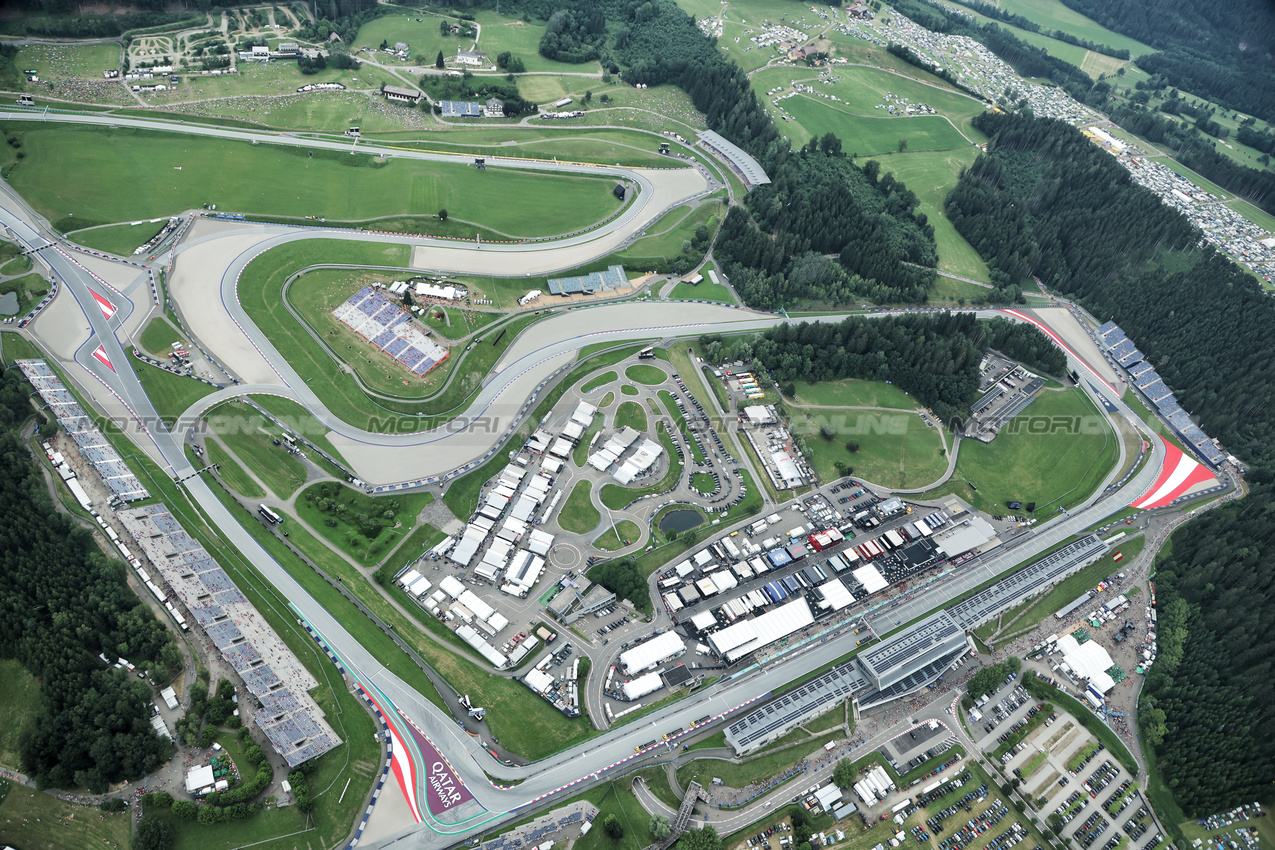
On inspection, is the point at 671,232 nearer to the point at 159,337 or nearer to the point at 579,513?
the point at 579,513

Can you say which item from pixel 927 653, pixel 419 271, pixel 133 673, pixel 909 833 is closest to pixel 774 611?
pixel 927 653

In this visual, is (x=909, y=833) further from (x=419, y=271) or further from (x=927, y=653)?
(x=419, y=271)

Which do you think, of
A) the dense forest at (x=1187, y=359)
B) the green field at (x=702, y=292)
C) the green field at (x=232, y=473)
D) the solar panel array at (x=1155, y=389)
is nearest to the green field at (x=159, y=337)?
the green field at (x=232, y=473)

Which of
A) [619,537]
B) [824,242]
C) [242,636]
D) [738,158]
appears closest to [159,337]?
[242,636]

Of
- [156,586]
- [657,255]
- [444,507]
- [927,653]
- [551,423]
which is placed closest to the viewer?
[156,586]

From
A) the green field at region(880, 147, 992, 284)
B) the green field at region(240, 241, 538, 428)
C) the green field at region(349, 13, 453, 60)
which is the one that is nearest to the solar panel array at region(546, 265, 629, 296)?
the green field at region(240, 241, 538, 428)

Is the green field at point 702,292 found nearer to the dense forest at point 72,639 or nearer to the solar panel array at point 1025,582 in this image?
the solar panel array at point 1025,582

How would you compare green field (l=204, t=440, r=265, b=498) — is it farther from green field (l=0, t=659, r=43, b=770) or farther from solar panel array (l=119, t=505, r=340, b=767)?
green field (l=0, t=659, r=43, b=770)

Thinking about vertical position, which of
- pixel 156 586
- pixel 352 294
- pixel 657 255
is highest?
pixel 657 255
